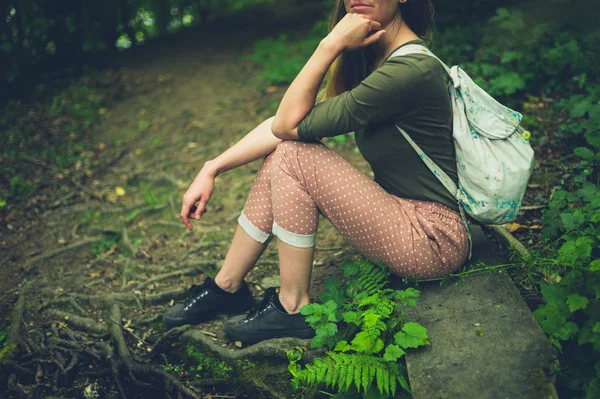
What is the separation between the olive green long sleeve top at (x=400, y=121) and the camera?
2283 mm

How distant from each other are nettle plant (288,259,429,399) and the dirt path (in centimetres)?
55

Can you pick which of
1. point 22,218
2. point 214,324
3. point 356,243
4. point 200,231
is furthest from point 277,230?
point 22,218

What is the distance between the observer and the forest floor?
123 inches

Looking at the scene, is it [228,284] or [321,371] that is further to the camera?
[228,284]

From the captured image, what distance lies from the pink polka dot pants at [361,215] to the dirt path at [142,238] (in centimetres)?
81

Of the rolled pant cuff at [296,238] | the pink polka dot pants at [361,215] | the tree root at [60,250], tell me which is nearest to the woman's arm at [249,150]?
the pink polka dot pants at [361,215]

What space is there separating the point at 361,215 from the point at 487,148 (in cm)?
62

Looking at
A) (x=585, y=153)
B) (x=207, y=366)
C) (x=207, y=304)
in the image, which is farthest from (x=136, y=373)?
(x=585, y=153)

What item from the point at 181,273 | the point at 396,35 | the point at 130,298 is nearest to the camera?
the point at 396,35

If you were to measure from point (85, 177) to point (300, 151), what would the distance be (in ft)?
10.9

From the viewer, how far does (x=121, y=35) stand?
26.3ft

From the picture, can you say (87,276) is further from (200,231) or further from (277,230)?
(277,230)

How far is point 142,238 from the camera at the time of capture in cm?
425

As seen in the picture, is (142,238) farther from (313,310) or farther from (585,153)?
(585,153)
